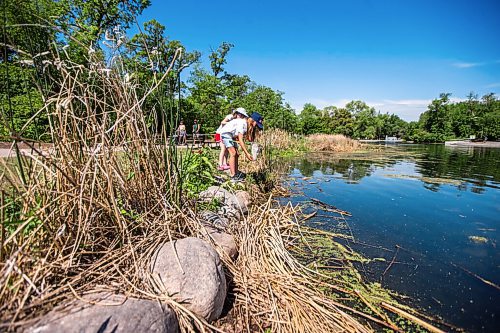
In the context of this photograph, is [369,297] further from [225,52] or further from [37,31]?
[225,52]

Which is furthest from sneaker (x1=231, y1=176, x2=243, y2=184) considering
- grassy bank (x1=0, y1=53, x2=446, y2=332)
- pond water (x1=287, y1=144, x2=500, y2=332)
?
grassy bank (x1=0, y1=53, x2=446, y2=332)

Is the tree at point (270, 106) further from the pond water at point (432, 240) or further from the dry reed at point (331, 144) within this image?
the pond water at point (432, 240)

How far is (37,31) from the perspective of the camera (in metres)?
1.80

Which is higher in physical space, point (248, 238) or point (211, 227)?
point (211, 227)

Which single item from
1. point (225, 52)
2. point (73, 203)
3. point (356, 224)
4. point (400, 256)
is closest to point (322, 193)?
point (356, 224)

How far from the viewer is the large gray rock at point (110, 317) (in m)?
1.09

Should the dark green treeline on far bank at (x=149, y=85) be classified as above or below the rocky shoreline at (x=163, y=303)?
above

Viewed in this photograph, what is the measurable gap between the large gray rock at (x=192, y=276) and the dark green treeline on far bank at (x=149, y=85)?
102cm

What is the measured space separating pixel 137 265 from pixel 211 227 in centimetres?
90

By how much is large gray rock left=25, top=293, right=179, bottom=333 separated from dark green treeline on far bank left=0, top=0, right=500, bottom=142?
92cm

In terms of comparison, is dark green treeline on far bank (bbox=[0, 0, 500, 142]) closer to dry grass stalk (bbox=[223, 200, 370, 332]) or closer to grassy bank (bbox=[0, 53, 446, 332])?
grassy bank (bbox=[0, 53, 446, 332])

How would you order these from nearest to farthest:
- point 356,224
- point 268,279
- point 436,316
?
point 436,316 → point 268,279 → point 356,224

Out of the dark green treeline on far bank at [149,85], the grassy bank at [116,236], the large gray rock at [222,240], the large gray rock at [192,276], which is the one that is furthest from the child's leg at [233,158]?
the large gray rock at [192,276]

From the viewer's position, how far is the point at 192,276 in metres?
1.63
